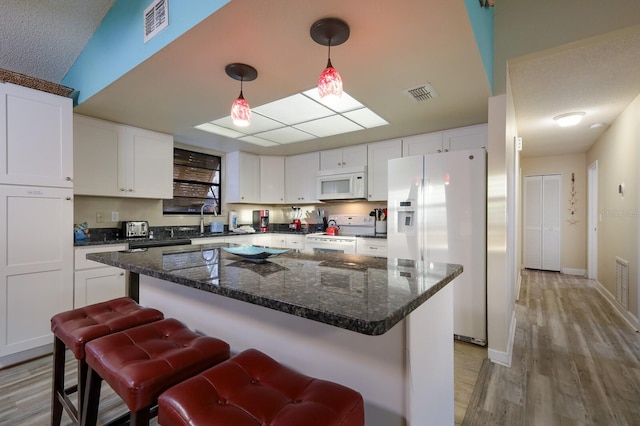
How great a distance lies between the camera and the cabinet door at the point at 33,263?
2238mm

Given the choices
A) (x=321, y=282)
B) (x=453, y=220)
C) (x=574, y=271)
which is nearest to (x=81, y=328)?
(x=321, y=282)

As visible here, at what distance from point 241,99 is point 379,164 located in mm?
A: 2509

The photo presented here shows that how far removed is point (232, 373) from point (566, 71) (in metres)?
3.43

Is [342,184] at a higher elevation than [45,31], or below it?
below

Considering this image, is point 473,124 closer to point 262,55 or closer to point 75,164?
point 262,55

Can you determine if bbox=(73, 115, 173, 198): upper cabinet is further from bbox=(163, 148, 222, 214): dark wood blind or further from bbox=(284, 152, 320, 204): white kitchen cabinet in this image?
bbox=(284, 152, 320, 204): white kitchen cabinet

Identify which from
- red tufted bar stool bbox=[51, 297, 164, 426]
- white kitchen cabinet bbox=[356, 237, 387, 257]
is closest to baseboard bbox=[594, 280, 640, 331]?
white kitchen cabinet bbox=[356, 237, 387, 257]

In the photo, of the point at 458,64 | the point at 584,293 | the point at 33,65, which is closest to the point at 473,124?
the point at 458,64

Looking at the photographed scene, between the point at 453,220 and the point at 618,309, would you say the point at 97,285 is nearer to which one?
the point at 453,220

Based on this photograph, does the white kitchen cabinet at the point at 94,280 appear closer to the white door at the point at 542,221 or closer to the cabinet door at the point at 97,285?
the cabinet door at the point at 97,285

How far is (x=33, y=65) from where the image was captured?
2.75 m

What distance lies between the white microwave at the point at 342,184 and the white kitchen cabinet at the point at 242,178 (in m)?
1.03

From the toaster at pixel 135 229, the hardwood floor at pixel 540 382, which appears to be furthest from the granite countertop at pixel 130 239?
the hardwood floor at pixel 540 382

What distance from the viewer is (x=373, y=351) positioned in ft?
3.24
